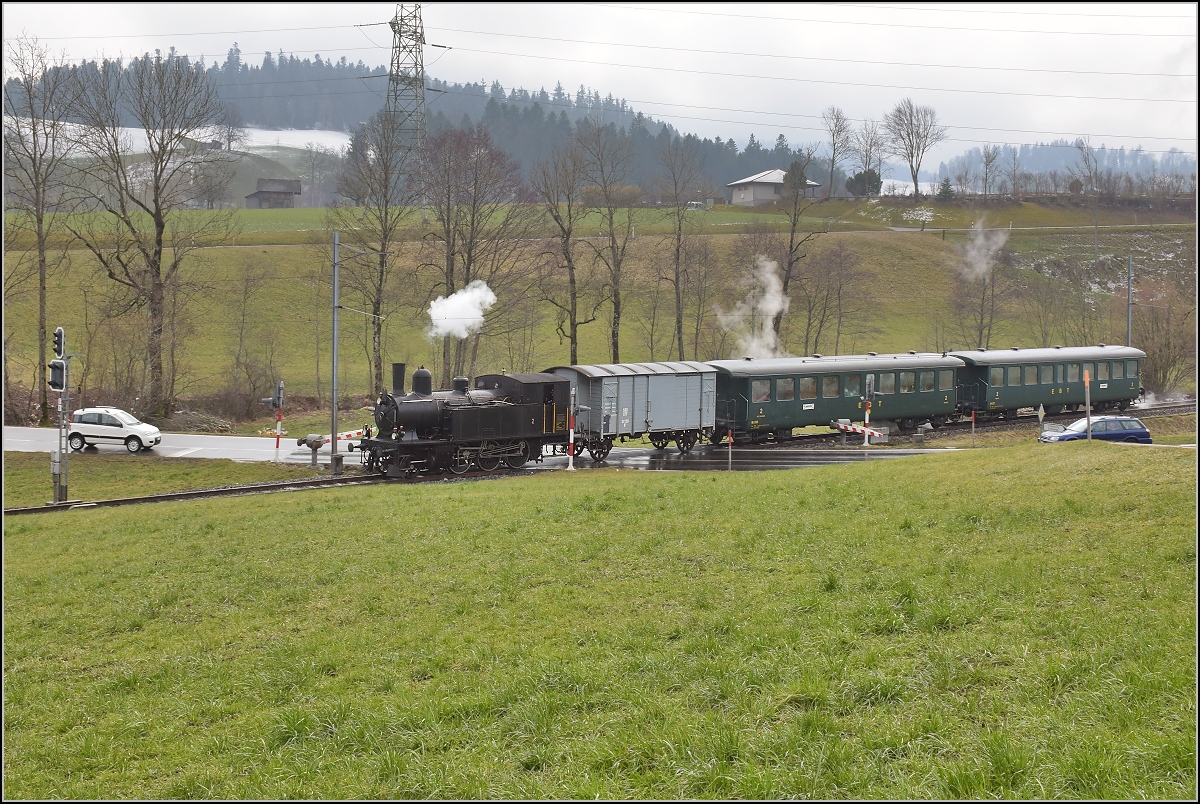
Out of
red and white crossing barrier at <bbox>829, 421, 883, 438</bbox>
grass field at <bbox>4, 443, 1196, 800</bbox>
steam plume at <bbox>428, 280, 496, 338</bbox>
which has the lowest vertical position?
grass field at <bbox>4, 443, 1196, 800</bbox>

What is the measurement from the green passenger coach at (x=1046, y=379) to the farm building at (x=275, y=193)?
103280 mm

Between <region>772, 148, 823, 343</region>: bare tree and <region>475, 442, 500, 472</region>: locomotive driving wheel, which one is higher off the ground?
<region>772, 148, 823, 343</region>: bare tree

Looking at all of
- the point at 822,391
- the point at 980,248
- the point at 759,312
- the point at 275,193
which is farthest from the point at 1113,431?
the point at 275,193

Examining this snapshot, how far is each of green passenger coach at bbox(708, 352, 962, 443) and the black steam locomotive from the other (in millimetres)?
6915

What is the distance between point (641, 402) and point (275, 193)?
104306 mm

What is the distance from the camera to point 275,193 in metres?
121

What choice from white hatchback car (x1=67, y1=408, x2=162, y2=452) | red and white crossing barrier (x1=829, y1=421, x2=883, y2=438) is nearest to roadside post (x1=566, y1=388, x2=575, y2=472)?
red and white crossing barrier (x1=829, y1=421, x2=883, y2=438)

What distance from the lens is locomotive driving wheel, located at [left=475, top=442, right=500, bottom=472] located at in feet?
89.9

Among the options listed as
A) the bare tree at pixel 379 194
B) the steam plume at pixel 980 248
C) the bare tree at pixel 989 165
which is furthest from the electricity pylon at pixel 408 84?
the bare tree at pixel 989 165

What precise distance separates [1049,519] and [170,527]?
1686 cm

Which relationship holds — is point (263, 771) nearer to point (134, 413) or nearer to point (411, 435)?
point (411, 435)

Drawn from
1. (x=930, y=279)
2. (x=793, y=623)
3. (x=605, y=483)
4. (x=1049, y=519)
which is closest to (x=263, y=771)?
(x=793, y=623)

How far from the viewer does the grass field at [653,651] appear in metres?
6.66

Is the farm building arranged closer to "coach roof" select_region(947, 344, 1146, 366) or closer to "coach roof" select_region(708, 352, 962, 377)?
"coach roof" select_region(708, 352, 962, 377)
